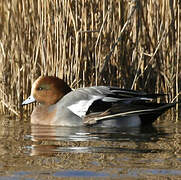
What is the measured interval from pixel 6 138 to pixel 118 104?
1.42 m

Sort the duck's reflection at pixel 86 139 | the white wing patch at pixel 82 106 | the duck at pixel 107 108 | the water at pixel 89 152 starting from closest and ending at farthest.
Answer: the water at pixel 89 152 < the duck's reflection at pixel 86 139 < the duck at pixel 107 108 < the white wing patch at pixel 82 106

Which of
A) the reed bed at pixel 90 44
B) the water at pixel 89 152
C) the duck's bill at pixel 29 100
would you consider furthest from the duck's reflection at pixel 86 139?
the reed bed at pixel 90 44

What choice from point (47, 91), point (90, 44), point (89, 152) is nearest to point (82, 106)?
point (47, 91)

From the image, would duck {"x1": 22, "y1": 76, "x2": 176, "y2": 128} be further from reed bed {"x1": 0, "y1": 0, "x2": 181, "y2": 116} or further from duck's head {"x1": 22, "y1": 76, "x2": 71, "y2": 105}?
reed bed {"x1": 0, "y1": 0, "x2": 181, "y2": 116}

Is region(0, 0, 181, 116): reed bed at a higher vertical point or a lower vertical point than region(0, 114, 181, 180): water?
higher

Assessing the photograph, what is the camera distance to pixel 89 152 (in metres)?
4.23

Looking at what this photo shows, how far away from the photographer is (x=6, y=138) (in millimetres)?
5164

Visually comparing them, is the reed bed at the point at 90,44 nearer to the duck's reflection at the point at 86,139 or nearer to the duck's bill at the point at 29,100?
the duck's bill at the point at 29,100

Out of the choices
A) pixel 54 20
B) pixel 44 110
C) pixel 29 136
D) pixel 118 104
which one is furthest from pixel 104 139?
pixel 54 20

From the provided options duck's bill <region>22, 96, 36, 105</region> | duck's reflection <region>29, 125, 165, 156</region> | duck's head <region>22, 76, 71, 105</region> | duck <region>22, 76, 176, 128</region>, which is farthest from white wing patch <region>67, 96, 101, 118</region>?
duck's bill <region>22, 96, 36, 105</region>

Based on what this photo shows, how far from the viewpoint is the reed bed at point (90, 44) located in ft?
21.5

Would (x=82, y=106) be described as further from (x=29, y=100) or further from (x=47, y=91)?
(x=29, y=100)

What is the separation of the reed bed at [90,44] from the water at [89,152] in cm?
88

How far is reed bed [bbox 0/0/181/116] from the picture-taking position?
6.56 m
